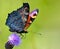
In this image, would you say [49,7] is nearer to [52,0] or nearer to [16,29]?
[52,0]

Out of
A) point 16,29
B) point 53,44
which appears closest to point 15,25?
point 16,29

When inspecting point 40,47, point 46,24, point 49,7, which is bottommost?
point 40,47

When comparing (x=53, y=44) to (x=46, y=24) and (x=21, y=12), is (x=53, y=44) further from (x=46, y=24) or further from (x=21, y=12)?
(x=21, y=12)

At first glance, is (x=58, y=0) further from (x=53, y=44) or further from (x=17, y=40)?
(x=17, y=40)

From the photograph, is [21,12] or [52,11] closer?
[21,12]

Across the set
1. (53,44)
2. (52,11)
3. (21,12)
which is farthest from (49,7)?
(21,12)

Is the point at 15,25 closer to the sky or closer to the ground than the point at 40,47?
closer to the sky

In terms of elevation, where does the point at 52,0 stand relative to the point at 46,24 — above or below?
above

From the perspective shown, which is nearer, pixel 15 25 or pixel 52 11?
pixel 15 25
